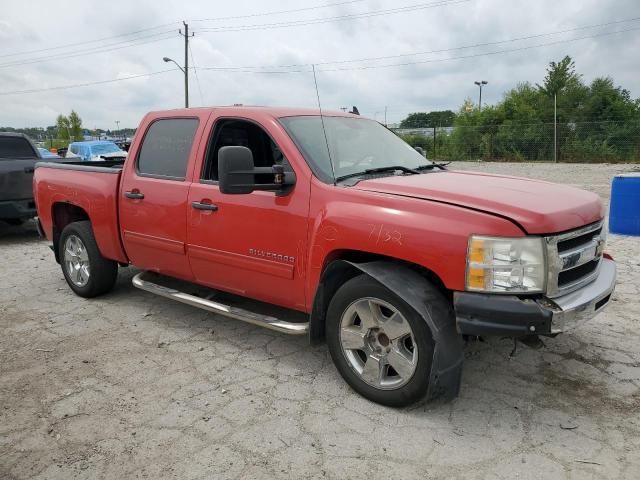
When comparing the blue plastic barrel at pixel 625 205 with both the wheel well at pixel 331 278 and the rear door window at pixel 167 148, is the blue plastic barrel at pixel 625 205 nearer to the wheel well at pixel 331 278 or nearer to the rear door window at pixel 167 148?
the wheel well at pixel 331 278

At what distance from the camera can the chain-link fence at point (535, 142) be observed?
72.6 feet

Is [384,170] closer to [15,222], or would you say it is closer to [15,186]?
[15,186]

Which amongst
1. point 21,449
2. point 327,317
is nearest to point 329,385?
point 327,317

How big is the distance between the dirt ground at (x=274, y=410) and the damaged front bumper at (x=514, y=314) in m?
0.64

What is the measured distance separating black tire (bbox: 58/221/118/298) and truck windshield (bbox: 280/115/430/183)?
2513 mm

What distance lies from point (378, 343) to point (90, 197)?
127 inches

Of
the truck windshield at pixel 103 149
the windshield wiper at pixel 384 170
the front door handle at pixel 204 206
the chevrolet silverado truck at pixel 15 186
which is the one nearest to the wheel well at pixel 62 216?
the front door handle at pixel 204 206

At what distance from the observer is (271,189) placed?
3484 millimetres

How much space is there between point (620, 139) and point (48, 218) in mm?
22870

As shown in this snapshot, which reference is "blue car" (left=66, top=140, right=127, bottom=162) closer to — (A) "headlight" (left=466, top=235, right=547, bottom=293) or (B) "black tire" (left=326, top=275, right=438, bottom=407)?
(B) "black tire" (left=326, top=275, right=438, bottom=407)

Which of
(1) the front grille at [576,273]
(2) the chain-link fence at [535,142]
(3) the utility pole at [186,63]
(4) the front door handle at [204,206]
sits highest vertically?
(3) the utility pole at [186,63]

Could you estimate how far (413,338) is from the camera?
2969mm

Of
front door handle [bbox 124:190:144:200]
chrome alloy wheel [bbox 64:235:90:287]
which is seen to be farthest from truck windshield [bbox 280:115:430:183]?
chrome alloy wheel [bbox 64:235:90:287]

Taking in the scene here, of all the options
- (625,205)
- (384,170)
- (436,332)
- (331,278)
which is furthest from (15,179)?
(625,205)
